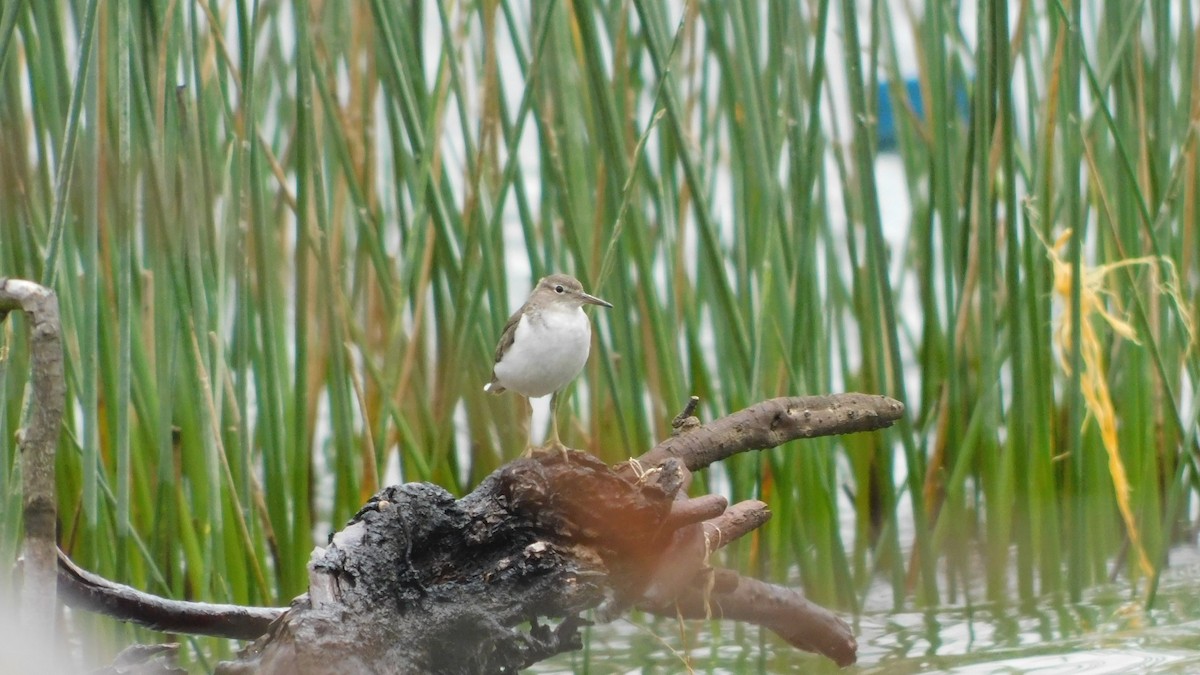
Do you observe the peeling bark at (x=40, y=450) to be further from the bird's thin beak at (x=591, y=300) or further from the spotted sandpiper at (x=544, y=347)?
the bird's thin beak at (x=591, y=300)

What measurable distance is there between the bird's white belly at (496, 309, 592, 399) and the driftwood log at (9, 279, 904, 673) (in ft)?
1.06

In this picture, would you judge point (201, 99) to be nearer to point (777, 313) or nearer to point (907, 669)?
point (777, 313)

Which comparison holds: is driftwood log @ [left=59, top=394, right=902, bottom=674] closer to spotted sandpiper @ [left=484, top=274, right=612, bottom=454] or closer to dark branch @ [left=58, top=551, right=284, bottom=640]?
dark branch @ [left=58, top=551, right=284, bottom=640]

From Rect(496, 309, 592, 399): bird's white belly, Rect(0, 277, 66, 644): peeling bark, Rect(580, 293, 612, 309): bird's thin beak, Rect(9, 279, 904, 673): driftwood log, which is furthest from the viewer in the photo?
Rect(580, 293, 612, 309): bird's thin beak

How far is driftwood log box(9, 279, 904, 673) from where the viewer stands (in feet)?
3.91

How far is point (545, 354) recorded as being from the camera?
5.62 ft

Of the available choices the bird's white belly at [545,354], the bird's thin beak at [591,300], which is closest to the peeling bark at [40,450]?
the bird's white belly at [545,354]

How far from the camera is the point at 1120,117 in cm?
239

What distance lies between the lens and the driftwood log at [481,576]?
119 cm

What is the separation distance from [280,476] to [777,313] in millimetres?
866

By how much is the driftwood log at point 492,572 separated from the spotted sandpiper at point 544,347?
0.33 metres

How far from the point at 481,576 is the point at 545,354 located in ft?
1.55

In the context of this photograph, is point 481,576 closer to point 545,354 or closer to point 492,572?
point 492,572

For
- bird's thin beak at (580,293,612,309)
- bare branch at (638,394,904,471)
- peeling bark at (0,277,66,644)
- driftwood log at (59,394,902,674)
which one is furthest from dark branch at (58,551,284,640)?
bird's thin beak at (580,293,612,309)
